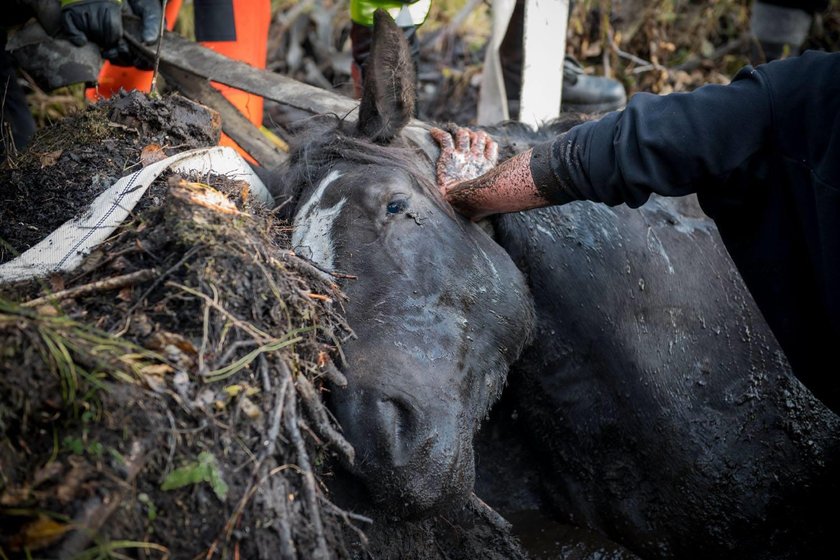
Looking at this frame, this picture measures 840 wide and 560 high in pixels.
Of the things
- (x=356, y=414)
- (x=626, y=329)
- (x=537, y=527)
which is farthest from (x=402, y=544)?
(x=626, y=329)

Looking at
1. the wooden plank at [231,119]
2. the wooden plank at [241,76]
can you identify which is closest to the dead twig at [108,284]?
the wooden plank at [241,76]

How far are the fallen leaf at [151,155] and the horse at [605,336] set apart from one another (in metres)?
0.51

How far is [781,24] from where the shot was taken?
6492mm

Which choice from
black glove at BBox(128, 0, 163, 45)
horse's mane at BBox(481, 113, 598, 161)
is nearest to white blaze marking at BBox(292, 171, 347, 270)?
horse's mane at BBox(481, 113, 598, 161)

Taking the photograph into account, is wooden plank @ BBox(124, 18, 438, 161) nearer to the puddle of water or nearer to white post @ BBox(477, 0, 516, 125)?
white post @ BBox(477, 0, 516, 125)

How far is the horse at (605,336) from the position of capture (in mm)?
2686

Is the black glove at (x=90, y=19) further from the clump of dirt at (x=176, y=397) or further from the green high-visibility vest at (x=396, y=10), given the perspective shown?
the clump of dirt at (x=176, y=397)

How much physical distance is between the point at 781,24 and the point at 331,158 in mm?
5214

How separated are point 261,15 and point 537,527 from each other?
159 inches

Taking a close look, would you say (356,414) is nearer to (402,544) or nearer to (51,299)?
(402,544)

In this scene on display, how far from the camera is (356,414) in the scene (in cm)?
220

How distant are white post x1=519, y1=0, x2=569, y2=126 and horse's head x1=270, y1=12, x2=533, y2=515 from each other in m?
2.25

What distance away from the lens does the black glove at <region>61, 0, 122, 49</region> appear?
4.24m

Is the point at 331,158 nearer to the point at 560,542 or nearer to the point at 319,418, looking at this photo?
the point at 319,418
